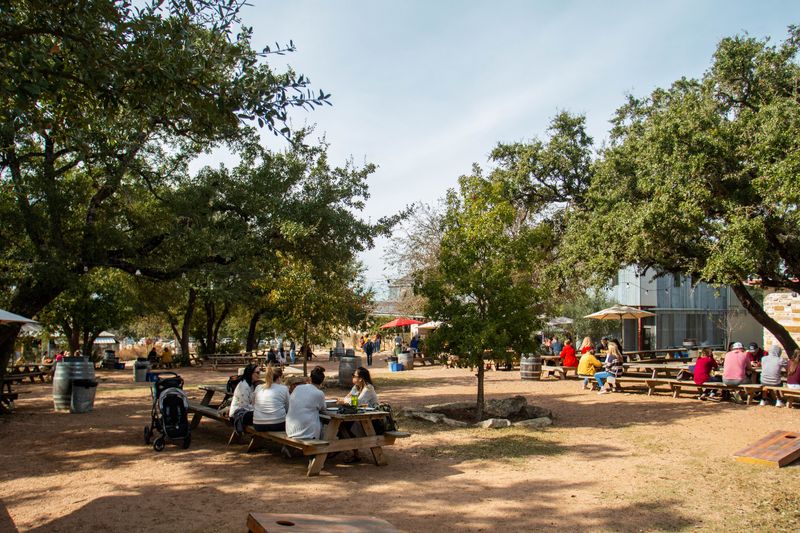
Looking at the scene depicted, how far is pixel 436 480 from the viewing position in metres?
7.03

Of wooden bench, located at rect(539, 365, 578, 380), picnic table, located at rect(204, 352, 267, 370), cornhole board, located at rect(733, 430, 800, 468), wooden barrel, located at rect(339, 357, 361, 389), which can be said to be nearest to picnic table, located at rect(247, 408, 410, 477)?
cornhole board, located at rect(733, 430, 800, 468)

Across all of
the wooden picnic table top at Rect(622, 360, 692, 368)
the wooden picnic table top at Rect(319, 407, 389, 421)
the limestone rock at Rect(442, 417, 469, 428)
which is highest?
the wooden picnic table top at Rect(622, 360, 692, 368)

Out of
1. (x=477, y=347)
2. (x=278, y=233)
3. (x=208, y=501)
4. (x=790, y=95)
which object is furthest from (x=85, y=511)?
(x=790, y=95)

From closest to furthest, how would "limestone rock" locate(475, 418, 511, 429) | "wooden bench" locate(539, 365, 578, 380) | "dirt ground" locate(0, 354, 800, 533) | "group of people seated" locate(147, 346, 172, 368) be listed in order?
"dirt ground" locate(0, 354, 800, 533) < "limestone rock" locate(475, 418, 511, 429) < "wooden bench" locate(539, 365, 578, 380) < "group of people seated" locate(147, 346, 172, 368)

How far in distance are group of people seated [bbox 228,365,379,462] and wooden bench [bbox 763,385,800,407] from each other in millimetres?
9131

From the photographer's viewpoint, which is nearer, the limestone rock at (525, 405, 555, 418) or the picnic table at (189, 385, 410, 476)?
the picnic table at (189, 385, 410, 476)

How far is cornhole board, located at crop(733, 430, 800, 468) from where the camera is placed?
24.8 ft

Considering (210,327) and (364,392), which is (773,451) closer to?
(364,392)

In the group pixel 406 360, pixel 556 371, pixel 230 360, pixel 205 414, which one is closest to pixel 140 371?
pixel 230 360

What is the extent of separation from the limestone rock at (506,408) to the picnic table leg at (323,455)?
185 inches

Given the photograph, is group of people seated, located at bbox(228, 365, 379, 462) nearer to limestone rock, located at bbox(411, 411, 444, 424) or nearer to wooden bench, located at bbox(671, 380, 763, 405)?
limestone rock, located at bbox(411, 411, 444, 424)

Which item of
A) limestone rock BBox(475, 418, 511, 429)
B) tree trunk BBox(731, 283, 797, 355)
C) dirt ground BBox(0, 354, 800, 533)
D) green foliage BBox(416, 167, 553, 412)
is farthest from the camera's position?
tree trunk BBox(731, 283, 797, 355)

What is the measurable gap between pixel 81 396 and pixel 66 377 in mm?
697

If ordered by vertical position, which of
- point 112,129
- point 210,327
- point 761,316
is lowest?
point 210,327
